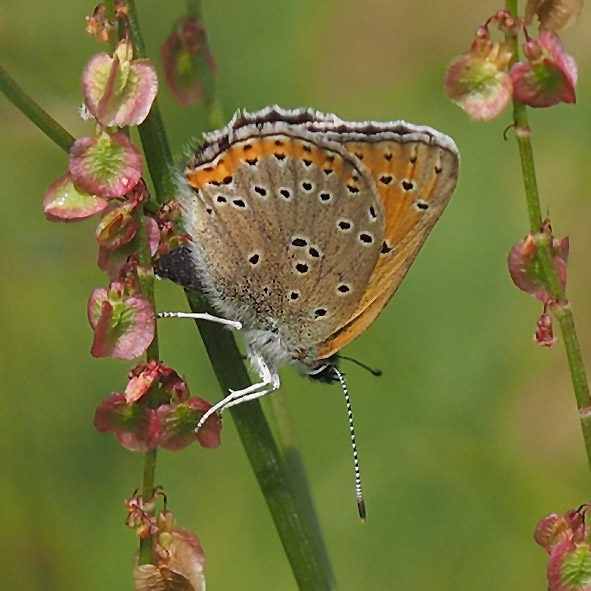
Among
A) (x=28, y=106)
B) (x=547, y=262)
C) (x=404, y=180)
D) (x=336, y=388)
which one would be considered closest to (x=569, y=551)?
(x=547, y=262)

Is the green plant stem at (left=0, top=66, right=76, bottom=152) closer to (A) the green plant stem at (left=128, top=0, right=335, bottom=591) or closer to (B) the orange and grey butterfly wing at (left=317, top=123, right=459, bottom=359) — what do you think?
(A) the green plant stem at (left=128, top=0, right=335, bottom=591)

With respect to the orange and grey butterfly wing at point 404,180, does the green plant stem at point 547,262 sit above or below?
below

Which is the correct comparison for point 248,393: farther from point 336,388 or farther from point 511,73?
A: point 336,388

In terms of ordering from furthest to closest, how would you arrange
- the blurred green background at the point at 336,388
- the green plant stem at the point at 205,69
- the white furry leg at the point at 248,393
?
the blurred green background at the point at 336,388 < the green plant stem at the point at 205,69 < the white furry leg at the point at 248,393

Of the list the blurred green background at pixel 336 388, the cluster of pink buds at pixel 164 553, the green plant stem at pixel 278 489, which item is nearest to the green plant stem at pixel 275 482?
the green plant stem at pixel 278 489

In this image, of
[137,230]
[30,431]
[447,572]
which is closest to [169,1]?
[30,431]

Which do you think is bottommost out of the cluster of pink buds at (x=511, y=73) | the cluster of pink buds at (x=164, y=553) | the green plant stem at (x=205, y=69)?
the cluster of pink buds at (x=164, y=553)

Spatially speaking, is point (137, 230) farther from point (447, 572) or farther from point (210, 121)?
point (447, 572)

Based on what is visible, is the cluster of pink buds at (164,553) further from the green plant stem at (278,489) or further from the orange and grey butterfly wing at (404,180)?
the orange and grey butterfly wing at (404,180)
